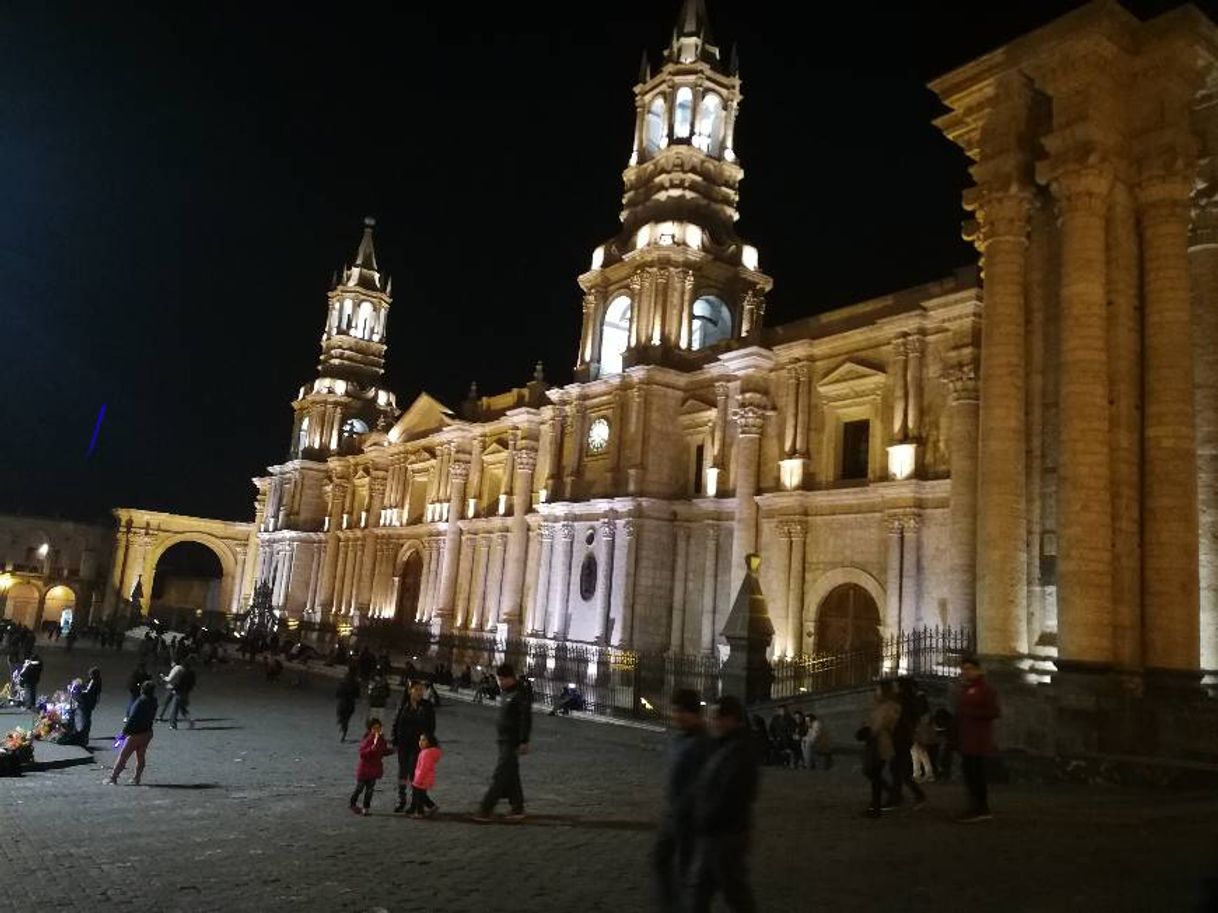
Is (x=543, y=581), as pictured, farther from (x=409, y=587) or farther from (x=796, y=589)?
(x=409, y=587)

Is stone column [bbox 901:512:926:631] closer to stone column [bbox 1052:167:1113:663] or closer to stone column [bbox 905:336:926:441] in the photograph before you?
stone column [bbox 905:336:926:441]

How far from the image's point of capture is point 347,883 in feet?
21.3

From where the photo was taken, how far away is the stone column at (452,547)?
38844 mm

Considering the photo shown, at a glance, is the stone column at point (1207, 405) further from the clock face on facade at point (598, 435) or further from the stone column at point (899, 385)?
the clock face on facade at point (598, 435)

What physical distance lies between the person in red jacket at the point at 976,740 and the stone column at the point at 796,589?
16.0 meters

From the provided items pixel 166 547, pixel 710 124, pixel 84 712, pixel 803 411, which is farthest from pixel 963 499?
pixel 166 547

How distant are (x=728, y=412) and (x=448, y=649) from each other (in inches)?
526

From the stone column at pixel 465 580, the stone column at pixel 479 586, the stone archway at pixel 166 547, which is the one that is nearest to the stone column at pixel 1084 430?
the stone column at pixel 479 586

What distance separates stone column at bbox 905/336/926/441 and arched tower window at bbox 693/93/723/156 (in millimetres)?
14642

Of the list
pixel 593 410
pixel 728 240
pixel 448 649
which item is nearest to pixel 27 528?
pixel 448 649

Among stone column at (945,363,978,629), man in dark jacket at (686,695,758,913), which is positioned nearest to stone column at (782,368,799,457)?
stone column at (945,363,978,629)

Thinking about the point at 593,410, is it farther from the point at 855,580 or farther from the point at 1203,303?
the point at 1203,303

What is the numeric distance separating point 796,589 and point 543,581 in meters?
10.6

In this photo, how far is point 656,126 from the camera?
115ft
